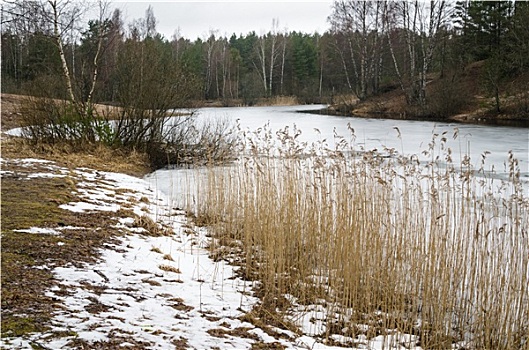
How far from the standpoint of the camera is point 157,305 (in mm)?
3494

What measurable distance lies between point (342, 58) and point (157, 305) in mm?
30006

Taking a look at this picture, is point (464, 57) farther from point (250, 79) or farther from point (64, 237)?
point (64, 237)

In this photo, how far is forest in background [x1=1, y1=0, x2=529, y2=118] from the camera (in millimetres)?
10773

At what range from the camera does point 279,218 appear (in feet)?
16.3

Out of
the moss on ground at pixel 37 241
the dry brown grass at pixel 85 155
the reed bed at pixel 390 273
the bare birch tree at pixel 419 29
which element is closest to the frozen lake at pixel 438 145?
the dry brown grass at pixel 85 155

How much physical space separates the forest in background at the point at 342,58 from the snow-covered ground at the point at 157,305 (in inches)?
244

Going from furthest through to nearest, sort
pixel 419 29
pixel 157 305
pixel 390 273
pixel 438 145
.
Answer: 1. pixel 419 29
2. pixel 438 145
3. pixel 390 273
4. pixel 157 305

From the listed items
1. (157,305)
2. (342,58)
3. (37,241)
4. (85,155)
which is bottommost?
(157,305)

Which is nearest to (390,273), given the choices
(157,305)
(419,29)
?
(157,305)

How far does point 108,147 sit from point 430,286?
8280mm

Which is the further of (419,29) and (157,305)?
(419,29)

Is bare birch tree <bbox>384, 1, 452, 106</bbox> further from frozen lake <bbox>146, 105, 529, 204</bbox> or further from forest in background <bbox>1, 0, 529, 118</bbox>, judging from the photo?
frozen lake <bbox>146, 105, 529, 204</bbox>

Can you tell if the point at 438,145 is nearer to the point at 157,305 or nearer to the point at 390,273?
the point at 390,273

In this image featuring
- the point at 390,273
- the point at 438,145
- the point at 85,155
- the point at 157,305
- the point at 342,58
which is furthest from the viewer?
the point at 342,58
